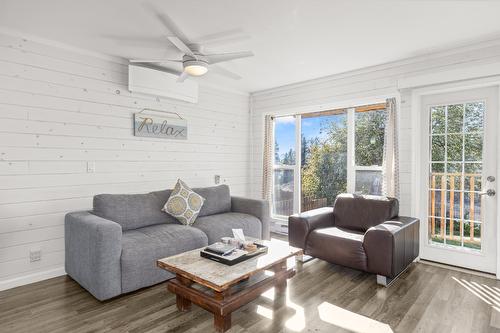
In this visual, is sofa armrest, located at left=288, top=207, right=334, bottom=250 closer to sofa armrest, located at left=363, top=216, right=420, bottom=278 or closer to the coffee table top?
sofa armrest, located at left=363, top=216, right=420, bottom=278

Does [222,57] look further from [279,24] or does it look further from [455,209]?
[455,209]

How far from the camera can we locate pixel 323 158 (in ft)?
16.1

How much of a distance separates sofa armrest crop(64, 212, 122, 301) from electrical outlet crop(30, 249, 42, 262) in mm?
562

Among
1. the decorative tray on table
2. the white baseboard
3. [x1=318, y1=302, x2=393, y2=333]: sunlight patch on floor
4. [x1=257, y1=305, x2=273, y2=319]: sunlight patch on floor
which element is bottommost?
[x1=318, y1=302, x2=393, y2=333]: sunlight patch on floor

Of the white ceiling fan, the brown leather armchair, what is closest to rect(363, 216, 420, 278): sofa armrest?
the brown leather armchair

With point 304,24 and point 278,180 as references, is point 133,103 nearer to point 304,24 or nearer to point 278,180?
point 304,24

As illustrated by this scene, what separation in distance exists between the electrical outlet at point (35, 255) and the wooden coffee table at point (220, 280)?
1604 millimetres

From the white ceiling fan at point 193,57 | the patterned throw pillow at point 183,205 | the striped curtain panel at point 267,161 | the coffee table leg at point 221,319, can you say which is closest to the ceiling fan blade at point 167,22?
the white ceiling fan at point 193,57

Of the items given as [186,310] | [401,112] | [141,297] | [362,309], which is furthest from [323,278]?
[401,112]

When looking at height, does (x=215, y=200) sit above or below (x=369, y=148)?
below

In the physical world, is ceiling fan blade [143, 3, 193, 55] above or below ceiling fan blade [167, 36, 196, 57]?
above

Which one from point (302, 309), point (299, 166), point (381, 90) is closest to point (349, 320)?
point (302, 309)

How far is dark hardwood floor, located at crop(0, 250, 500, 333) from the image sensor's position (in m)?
2.22

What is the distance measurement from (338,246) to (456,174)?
165cm
